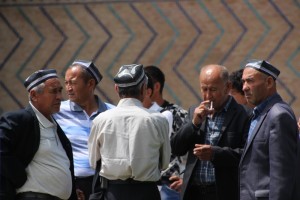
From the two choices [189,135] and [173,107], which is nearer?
[189,135]

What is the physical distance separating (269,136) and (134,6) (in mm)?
4589

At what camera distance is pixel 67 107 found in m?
6.10

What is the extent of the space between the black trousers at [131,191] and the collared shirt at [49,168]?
32cm

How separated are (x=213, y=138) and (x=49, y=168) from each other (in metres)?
1.14

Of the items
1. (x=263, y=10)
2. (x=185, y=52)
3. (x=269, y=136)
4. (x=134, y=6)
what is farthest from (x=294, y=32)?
(x=269, y=136)

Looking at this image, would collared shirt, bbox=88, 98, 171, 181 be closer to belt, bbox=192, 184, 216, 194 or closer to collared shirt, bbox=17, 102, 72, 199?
collared shirt, bbox=17, 102, 72, 199

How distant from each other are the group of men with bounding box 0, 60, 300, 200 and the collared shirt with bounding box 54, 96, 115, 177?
209 mm

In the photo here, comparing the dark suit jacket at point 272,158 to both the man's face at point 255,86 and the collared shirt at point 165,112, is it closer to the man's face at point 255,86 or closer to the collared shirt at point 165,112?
the man's face at point 255,86

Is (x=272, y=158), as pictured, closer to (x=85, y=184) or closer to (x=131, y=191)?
(x=131, y=191)

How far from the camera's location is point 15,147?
5129mm

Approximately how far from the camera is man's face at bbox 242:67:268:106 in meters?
5.17

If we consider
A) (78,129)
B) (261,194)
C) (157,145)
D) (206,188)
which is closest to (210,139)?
(206,188)

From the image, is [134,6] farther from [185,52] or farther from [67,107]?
[67,107]

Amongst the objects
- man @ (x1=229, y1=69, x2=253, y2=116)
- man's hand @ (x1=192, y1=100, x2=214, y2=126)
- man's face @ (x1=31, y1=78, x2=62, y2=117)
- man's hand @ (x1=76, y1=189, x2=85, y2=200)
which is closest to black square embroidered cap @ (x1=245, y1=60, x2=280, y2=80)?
man's hand @ (x1=192, y1=100, x2=214, y2=126)
